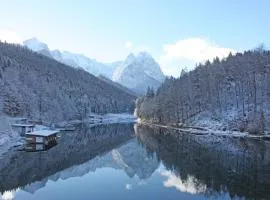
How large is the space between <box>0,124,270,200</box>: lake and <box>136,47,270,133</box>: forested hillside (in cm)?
3697

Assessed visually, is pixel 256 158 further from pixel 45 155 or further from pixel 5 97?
pixel 5 97

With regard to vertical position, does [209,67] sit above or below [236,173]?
above

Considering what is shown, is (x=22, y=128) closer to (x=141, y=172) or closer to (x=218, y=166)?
(x=141, y=172)

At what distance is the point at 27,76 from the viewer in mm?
189000

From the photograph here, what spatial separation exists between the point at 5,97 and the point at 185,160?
96.8 metres

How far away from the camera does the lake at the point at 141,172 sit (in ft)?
153

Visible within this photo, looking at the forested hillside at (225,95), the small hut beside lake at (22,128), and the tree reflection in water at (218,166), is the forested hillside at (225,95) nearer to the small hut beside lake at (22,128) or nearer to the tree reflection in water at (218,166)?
the tree reflection in water at (218,166)

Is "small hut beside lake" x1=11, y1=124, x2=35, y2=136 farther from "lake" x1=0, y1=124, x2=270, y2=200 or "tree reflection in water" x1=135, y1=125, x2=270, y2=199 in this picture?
"tree reflection in water" x1=135, y1=125, x2=270, y2=199

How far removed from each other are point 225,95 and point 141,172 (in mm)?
94288

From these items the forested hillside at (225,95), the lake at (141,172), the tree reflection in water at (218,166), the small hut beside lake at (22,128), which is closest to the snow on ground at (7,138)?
the small hut beside lake at (22,128)

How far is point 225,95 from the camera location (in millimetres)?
148500

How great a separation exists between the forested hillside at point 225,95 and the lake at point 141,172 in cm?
3697

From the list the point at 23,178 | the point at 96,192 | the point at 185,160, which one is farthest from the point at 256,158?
the point at 23,178

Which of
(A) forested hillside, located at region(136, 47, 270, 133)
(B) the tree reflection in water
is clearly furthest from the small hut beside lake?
(A) forested hillside, located at region(136, 47, 270, 133)
